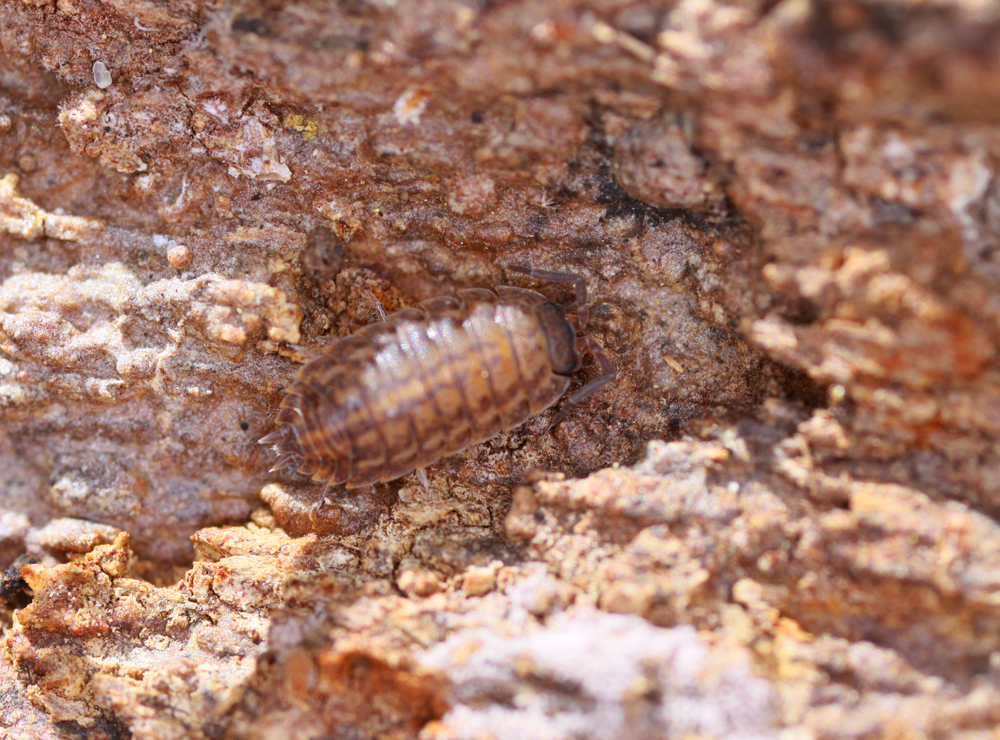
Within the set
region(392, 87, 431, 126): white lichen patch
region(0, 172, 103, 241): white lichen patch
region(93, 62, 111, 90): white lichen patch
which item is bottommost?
region(0, 172, 103, 241): white lichen patch

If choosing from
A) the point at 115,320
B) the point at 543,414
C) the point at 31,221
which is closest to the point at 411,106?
the point at 543,414

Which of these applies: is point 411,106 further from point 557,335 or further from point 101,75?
point 101,75

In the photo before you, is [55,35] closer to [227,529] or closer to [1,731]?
[227,529]

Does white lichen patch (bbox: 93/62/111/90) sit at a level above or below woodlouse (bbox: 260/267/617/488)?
above

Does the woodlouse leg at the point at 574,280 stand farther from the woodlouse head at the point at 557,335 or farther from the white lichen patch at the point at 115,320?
the white lichen patch at the point at 115,320

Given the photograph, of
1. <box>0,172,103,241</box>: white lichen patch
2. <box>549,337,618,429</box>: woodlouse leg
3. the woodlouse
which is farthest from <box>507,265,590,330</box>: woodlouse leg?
<box>0,172,103,241</box>: white lichen patch

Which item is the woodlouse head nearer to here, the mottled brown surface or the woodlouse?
the woodlouse

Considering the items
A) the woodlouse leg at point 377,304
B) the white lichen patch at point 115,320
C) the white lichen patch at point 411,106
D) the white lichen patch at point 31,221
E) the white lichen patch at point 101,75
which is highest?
the white lichen patch at point 411,106

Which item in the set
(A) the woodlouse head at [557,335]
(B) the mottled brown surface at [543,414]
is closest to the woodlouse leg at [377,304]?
(B) the mottled brown surface at [543,414]
